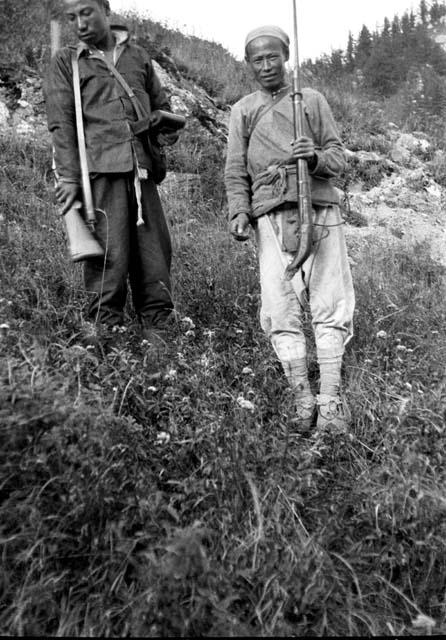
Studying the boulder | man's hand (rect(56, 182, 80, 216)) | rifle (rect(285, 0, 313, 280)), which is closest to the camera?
rifle (rect(285, 0, 313, 280))

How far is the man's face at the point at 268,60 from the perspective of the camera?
3824mm

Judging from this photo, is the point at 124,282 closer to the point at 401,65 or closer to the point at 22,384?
the point at 22,384

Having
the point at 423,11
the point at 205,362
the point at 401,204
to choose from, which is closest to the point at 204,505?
the point at 205,362

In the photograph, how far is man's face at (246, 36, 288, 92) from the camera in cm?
382

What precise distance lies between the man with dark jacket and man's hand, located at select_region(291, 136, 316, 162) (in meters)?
0.98

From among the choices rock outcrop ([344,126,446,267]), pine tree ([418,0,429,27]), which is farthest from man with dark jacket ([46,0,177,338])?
pine tree ([418,0,429,27])

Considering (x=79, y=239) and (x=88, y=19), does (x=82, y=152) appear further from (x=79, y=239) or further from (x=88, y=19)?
(x=88, y=19)

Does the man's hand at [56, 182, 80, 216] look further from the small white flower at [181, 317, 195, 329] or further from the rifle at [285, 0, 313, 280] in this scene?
the rifle at [285, 0, 313, 280]

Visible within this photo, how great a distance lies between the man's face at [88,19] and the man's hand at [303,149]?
4.84 feet

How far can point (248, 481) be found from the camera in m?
2.68

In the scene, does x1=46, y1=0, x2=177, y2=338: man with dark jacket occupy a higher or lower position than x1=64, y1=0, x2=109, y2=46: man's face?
lower

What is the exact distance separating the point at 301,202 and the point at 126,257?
3.70ft

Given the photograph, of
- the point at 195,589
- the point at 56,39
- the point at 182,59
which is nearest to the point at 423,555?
the point at 195,589

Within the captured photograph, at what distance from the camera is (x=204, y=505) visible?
2.68 meters
